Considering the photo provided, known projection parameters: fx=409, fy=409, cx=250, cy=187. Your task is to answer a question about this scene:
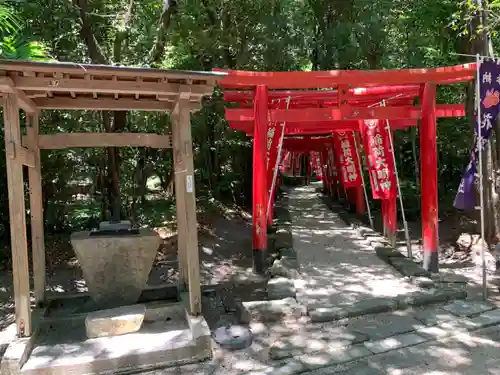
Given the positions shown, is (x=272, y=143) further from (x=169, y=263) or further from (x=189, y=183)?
(x=189, y=183)

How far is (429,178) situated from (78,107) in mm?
5963

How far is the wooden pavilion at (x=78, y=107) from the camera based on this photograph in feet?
14.3

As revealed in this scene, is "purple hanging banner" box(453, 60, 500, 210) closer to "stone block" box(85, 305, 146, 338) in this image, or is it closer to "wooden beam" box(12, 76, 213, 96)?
"wooden beam" box(12, 76, 213, 96)

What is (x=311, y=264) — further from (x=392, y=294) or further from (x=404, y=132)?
(x=404, y=132)

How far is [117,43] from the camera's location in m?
9.06

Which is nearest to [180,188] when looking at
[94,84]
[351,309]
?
[94,84]

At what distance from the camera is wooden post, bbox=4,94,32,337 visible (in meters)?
4.35

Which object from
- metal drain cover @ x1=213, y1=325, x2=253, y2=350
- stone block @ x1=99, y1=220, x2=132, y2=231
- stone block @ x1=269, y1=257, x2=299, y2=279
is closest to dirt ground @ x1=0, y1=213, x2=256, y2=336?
stone block @ x1=269, y1=257, x2=299, y2=279

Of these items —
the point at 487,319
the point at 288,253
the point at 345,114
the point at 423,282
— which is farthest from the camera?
the point at 288,253

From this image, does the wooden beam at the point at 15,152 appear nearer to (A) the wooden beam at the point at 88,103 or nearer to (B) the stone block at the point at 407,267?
(A) the wooden beam at the point at 88,103

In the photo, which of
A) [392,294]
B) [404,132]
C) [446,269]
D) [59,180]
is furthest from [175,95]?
[404,132]

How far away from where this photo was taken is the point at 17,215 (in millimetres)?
4363

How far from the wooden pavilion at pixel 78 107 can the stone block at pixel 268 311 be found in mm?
769

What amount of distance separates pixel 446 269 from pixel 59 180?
28.8 feet
